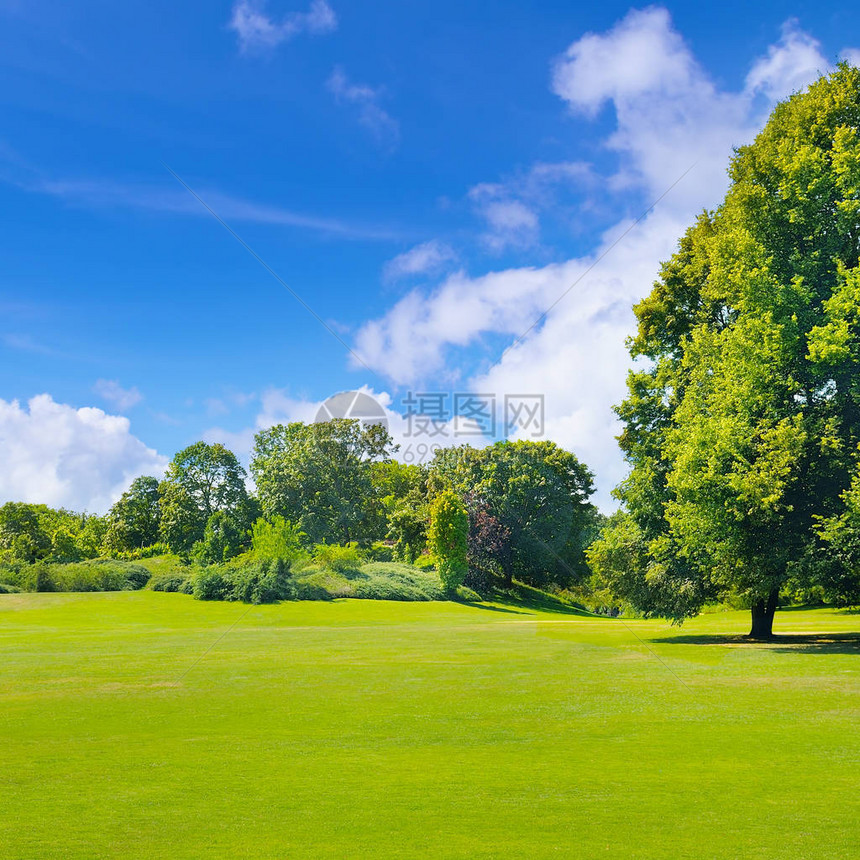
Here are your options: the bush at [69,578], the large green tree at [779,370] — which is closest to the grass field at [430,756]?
the large green tree at [779,370]

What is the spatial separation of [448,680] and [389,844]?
1157cm

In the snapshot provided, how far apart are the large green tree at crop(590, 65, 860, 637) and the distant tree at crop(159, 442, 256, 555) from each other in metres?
64.8

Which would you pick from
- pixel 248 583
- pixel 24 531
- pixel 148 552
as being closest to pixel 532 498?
pixel 248 583

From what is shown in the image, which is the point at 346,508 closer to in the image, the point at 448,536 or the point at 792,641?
the point at 448,536

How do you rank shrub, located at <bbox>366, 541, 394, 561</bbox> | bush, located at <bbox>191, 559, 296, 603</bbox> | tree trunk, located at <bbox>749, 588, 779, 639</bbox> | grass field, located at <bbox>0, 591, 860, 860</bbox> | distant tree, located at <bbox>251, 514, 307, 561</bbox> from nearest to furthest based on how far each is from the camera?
grass field, located at <bbox>0, 591, 860, 860</bbox>, tree trunk, located at <bbox>749, 588, 779, 639</bbox>, bush, located at <bbox>191, 559, 296, 603</bbox>, distant tree, located at <bbox>251, 514, 307, 561</bbox>, shrub, located at <bbox>366, 541, 394, 561</bbox>

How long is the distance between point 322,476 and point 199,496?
1424 centimetres

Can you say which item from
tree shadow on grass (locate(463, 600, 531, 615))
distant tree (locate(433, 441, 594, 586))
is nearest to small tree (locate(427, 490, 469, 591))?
tree shadow on grass (locate(463, 600, 531, 615))

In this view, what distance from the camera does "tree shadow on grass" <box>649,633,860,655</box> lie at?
86.1 ft

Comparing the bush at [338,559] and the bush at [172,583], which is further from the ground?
the bush at [338,559]

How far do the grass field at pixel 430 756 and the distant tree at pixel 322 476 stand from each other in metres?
62.3

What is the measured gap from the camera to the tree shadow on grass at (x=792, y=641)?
1033 inches

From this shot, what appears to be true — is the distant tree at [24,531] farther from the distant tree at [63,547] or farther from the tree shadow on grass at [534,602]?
the tree shadow on grass at [534,602]

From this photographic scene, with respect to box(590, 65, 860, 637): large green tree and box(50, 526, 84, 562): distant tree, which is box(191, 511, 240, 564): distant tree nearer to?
box(50, 526, 84, 562): distant tree

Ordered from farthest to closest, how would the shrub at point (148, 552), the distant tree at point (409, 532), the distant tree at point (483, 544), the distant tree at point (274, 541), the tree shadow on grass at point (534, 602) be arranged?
the shrub at point (148, 552) < the distant tree at point (483, 544) < the distant tree at point (409, 532) < the tree shadow on grass at point (534, 602) < the distant tree at point (274, 541)
